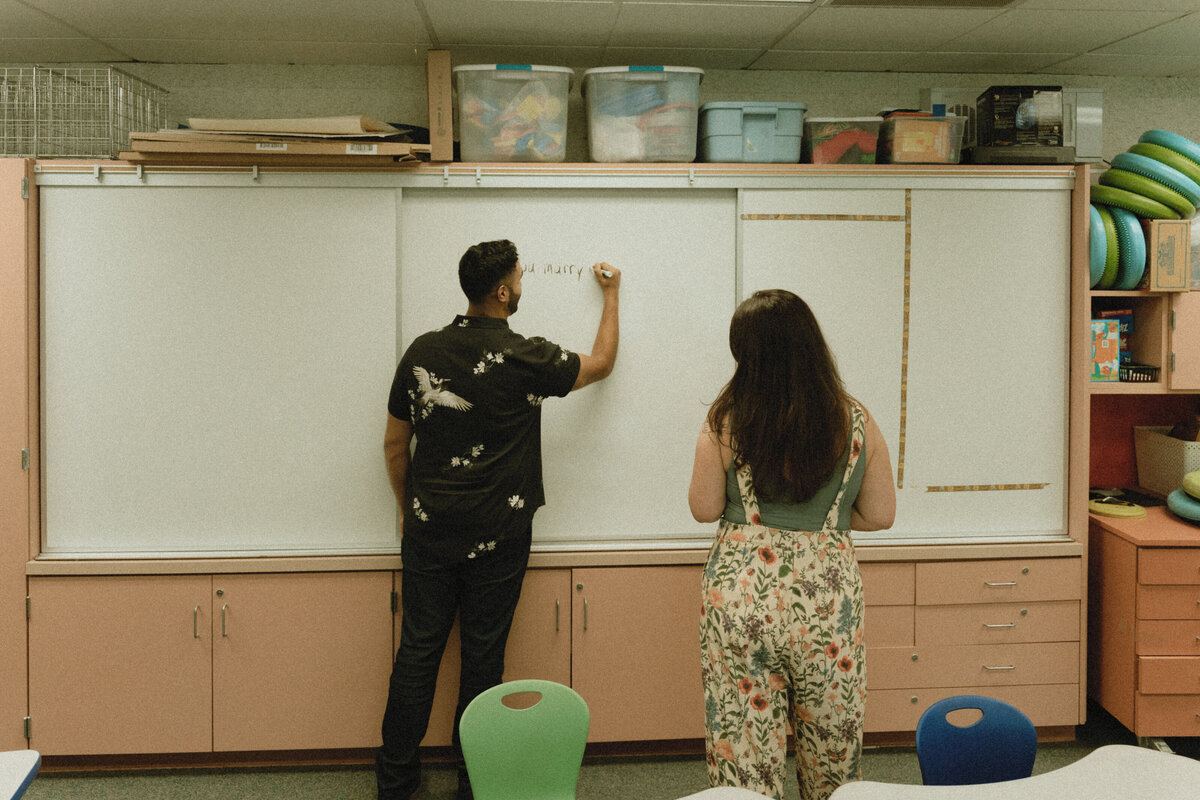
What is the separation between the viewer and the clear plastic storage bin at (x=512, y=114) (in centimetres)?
270

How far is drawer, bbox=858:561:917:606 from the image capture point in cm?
281

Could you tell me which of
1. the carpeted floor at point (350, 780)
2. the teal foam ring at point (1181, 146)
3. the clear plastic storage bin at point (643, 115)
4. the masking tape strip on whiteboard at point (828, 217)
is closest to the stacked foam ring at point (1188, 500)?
the carpeted floor at point (350, 780)

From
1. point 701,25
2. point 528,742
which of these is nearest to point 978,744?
point 528,742

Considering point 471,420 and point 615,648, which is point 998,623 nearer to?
point 615,648

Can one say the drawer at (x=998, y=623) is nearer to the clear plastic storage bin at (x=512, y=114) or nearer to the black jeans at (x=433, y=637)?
the black jeans at (x=433, y=637)

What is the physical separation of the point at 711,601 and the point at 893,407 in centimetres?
133

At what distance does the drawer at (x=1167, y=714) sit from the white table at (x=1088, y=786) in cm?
145

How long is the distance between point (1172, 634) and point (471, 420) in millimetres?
2455

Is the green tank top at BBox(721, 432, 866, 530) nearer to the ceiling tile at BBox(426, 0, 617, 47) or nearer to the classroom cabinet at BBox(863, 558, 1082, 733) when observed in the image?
the classroom cabinet at BBox(863, 558, 1082, 733)

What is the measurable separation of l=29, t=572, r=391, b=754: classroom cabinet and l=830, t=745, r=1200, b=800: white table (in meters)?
1.80

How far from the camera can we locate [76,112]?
2.91m

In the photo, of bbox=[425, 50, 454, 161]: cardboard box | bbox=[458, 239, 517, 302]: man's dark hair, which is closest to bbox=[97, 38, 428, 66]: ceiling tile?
bbox=[425, 50, 454, 161]: cardboard box

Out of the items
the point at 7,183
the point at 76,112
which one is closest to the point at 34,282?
the point at 7,183

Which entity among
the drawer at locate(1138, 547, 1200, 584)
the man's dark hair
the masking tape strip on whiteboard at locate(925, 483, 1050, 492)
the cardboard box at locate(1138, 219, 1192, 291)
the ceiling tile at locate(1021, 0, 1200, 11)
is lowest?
the drawer at locate(1138, 547, 1200, 584)
